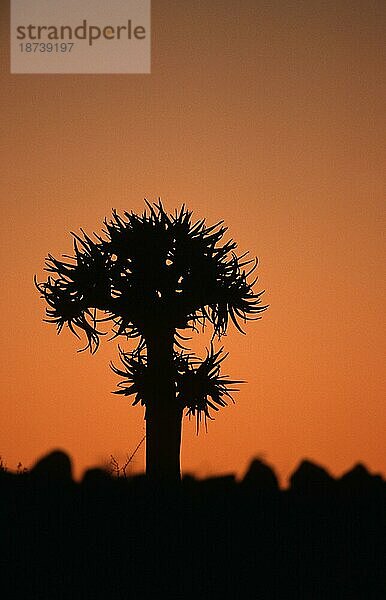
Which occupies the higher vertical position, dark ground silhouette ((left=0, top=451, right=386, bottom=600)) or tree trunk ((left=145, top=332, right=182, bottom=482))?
tree trunk ((left=145, top=332, right=182, bottom=482))

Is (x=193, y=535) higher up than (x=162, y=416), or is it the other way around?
(x=162, y=416)

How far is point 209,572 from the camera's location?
11180 millimetres

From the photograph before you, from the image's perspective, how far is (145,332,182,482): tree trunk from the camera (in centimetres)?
1777

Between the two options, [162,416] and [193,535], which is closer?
[193,535]

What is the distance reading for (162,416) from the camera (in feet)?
58.7

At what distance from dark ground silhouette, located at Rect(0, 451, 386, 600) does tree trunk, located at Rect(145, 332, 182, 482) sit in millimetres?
470

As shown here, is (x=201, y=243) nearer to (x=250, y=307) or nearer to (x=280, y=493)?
(x=250, y=307)

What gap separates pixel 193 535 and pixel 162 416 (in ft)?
16.4

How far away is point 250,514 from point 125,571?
13.2 ft

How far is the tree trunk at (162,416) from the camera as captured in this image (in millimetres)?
17766

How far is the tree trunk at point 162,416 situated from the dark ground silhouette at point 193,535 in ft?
1.54

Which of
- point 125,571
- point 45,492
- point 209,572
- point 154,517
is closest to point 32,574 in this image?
point 125,571

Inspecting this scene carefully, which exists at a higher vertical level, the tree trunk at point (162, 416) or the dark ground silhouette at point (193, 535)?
the tree trunk at point (162, 416)

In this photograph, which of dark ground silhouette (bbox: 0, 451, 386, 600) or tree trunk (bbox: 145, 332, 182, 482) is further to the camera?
tree trunk (bbox: 145, 332, 182, 482)
